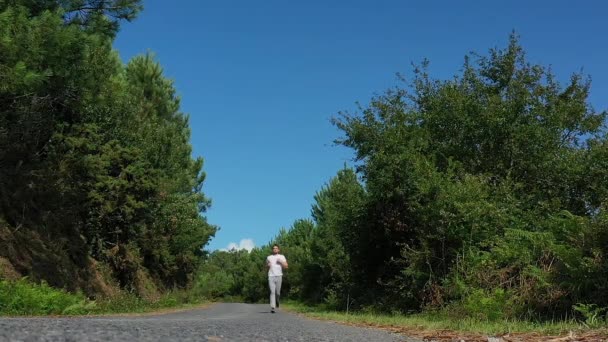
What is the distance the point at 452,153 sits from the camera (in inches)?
788

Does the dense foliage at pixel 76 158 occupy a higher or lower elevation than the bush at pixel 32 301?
higher

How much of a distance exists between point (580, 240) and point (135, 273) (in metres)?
23.2

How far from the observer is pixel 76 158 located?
64.5ft

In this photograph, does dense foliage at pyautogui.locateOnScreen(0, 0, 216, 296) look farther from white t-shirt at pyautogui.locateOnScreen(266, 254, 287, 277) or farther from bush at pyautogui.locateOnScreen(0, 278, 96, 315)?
white t-shirt at pyautogui.locateOnScreen(266, 254, 287, 277)

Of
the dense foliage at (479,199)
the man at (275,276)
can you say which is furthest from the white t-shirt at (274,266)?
the dense foliage at (479,199)

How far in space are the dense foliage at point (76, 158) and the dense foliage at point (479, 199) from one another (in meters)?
9.10

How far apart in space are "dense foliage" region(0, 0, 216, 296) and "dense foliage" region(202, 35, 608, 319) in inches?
358

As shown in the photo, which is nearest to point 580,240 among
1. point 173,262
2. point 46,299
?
point 46,299

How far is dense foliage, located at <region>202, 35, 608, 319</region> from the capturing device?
12.0 meters

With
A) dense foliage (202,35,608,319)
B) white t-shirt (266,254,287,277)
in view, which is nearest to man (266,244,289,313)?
white t-shirt (266,254,287,277)

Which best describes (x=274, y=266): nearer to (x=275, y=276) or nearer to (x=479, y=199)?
(x=275, y=276)

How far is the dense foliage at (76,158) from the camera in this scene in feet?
38.7

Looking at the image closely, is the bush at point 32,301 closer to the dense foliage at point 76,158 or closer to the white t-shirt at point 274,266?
the dense foliage at point 76,158

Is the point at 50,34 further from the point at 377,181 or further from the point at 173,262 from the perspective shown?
the point at 173,262
